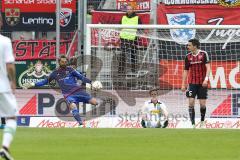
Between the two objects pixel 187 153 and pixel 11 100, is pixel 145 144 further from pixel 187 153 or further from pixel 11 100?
pixel 11 100

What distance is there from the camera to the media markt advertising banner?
84.1 feet

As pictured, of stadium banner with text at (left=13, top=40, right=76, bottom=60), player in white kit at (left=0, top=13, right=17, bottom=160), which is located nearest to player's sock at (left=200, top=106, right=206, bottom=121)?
stadium banner with text at (left=13, top=40, right=76, bottom=60)

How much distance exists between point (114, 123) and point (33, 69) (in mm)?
3863

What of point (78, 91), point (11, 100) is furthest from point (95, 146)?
point (78, 91)

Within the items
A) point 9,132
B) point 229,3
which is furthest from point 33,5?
point 9,132

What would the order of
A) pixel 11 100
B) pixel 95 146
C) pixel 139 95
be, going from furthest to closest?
pixel 139 95
pixel 95 146
pixel 11 100

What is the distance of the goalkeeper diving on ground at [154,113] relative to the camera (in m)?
22.3

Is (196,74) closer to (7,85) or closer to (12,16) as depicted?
(12,16)

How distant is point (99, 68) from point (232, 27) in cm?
441

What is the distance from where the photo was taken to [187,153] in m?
13.3

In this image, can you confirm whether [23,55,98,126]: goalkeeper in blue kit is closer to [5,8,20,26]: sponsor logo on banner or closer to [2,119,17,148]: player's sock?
[5,8,20,26]: sponsor logo on banner

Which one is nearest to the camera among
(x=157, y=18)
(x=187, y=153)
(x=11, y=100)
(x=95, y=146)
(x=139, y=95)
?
(x=11, y=100)

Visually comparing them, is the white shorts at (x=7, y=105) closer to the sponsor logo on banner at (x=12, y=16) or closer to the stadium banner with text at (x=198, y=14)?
the stadium banner with text at (x=198, y=14)

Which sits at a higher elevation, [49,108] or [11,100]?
[11,100]
